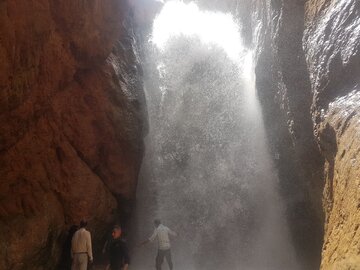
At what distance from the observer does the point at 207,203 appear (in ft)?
47.9

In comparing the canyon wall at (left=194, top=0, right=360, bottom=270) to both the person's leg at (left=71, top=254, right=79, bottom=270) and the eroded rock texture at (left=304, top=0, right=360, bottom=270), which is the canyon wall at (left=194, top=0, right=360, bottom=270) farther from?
the person's leg at (left=71, top=254, right=79, bottom=270)

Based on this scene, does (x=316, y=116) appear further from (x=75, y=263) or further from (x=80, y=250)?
(x=75, y=263)

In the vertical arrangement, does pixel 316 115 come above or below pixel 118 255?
above

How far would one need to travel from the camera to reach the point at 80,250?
28.0 ft

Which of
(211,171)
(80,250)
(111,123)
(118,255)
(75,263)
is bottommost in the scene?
(75,263)

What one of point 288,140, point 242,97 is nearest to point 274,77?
point 288,140

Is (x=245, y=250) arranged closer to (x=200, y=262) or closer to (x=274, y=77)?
(x=200, y=262)

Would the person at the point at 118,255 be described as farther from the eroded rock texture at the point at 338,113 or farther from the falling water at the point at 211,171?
the eroded rock texture at the point at 338,113

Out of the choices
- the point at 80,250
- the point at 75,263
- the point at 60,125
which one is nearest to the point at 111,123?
the point at 60,125

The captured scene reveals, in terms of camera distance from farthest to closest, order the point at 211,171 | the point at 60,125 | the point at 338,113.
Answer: the point at 211,171 < the point at 60,125 < the point at 338,113

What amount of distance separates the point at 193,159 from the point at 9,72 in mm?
8644

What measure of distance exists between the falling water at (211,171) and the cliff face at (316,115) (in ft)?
3.08

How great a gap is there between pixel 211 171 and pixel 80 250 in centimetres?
775

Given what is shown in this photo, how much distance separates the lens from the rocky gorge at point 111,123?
8297 mm
